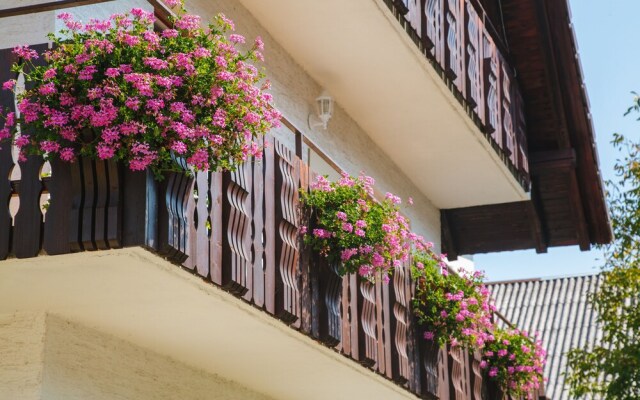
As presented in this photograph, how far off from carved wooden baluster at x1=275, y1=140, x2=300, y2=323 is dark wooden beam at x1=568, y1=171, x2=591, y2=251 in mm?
9256

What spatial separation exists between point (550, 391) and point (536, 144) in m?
11.9

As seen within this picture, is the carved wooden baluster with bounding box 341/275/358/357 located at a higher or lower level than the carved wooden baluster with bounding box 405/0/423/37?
lower

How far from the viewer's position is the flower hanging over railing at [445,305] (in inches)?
505

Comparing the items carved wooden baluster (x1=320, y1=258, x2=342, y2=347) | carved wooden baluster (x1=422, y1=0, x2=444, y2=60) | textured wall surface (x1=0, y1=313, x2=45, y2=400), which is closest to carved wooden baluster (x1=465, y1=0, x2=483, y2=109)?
carved wooden baluster (x1=422, y1=0, x2=444, y2=60)

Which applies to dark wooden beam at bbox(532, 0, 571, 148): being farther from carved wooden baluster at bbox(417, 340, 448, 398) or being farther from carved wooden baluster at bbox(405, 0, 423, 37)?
carved wooden baluster at bbox(417, 340, 448, 398)

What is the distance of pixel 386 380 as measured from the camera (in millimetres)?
11805

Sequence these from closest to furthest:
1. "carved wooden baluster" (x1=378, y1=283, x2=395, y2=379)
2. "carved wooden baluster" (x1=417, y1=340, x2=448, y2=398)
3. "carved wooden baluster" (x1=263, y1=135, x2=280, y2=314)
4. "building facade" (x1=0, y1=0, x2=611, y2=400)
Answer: "building facade" (x1=0, y1=0, x2=611, y2=400) < "carved wooden baluster" (x1=263, y1=135, x2=280, y2=314) < "carved wooden baluster" (x1=378, y1=283, x2=395, y2=379) < "carved wooden baluster" (x1=417, y1=340, x2=448, y2=398)

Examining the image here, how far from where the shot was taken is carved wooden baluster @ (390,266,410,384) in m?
12.0

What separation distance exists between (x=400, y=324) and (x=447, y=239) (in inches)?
258

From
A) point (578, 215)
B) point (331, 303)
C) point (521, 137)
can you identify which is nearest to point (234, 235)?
point (331, 303)

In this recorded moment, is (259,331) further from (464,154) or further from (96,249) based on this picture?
(464,154)

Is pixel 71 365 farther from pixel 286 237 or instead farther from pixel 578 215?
pixel 578 215

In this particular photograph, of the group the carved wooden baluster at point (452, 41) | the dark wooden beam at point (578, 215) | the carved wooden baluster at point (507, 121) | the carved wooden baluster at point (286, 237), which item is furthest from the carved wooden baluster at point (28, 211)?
the dark wooden beam at point (578, 215)

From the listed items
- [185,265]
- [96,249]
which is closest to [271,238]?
[185,265]
